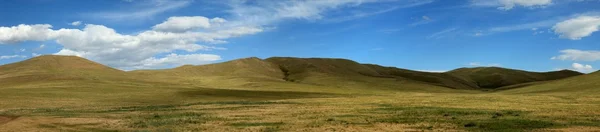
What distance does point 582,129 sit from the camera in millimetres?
31141

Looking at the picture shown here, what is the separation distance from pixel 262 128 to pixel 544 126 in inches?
669

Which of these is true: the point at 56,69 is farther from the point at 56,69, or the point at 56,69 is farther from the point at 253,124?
the point at 253,124

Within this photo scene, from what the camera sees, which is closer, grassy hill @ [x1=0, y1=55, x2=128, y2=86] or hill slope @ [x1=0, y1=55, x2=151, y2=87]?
hill slope @ [x1=0, y1=55, x2=151, y2=87]

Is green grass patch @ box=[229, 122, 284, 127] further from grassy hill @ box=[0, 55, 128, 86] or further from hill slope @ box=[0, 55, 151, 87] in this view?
grassy hill @ box=[0, 55, 128, 86]

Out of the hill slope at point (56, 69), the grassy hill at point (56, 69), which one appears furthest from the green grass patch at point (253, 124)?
the grassy hill at point (56, 69)

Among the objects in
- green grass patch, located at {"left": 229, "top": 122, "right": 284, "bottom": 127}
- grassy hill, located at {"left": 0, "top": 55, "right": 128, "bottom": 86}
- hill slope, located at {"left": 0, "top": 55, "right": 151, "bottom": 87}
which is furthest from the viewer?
grassy hill, located at {"left": 0, "top": 55, "right": 128, "bottom": 86}

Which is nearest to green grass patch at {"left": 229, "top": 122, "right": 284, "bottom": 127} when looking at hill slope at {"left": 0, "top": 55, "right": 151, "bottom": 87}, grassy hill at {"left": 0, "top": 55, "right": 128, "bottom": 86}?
hill slope at {"left": 0, "top": 55, "right": 151, "bottom": 87}

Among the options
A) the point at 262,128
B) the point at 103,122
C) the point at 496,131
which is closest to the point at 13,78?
the point at 103,122

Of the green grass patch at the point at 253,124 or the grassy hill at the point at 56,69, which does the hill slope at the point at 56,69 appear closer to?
the grassy hill at the point at 56,69

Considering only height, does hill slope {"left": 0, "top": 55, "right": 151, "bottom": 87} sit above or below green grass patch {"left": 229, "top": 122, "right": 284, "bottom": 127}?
above

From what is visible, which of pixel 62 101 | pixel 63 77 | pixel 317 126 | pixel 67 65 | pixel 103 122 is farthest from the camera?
pixel 67 65

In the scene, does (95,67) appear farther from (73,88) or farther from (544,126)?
(544,126)

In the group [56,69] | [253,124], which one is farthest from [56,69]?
[253,124]

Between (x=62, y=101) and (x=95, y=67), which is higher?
(x=95, y=67)
